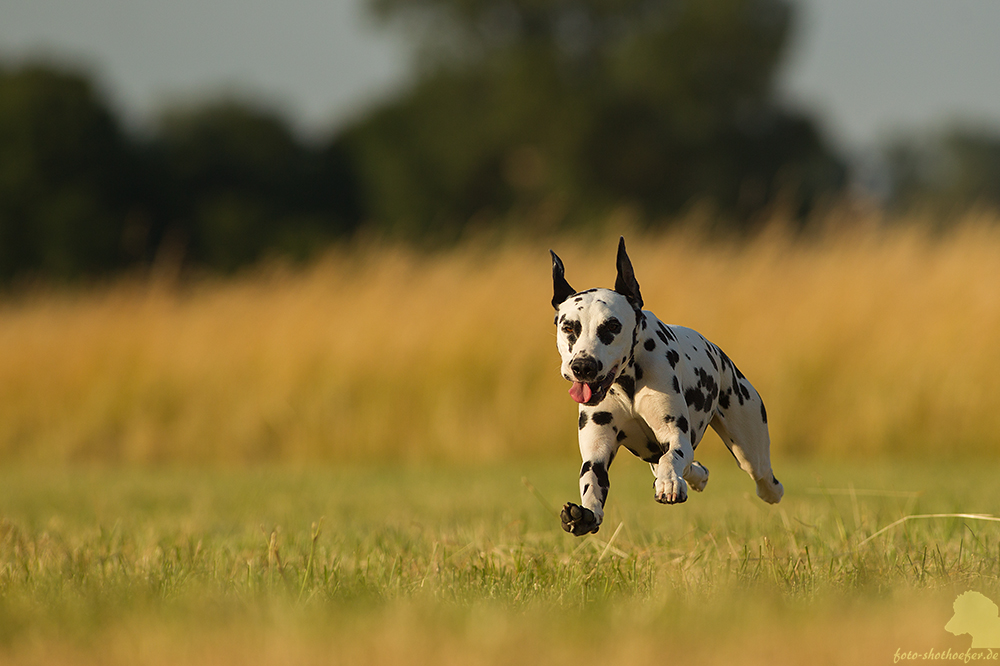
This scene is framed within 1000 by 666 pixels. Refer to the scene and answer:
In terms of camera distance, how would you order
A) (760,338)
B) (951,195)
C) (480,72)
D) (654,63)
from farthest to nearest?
(951,195) → (480,72) → (654,63) → (760,338)

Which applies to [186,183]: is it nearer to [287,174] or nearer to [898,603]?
[287,174]

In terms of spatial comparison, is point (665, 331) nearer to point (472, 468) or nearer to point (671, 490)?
point (671, 490)

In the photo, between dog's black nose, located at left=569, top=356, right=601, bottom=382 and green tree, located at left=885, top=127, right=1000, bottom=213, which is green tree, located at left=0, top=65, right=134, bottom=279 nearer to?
dog's black nose, located at left=569, top=356, right=601, bottom=382

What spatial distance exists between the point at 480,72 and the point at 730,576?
3167 cm

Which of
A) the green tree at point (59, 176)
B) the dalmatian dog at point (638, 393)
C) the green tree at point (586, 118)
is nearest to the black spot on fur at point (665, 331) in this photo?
the dalmatian dog at point (638, 393)

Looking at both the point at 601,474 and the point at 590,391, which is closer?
the point at 590,391

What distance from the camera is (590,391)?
149 cm

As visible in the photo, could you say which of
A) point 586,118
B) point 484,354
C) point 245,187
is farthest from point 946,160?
point 484,354

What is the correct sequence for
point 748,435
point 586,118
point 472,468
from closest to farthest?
point 748,435
point 472,468
point 586,118

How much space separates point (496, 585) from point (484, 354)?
469 cm

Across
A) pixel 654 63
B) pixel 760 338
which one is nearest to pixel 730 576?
pixel 760 338

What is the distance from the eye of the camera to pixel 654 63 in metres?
30.6

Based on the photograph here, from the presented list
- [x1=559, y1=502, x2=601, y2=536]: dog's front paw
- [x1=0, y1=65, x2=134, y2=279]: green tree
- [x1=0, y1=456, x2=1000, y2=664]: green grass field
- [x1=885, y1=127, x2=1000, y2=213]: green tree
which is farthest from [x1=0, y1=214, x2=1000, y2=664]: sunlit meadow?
[x1=885, y1=127, x2=1000, y2=213]: green tree

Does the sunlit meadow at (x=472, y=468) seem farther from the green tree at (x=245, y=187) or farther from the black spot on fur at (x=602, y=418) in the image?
the green tree at (x=245, y=187)
